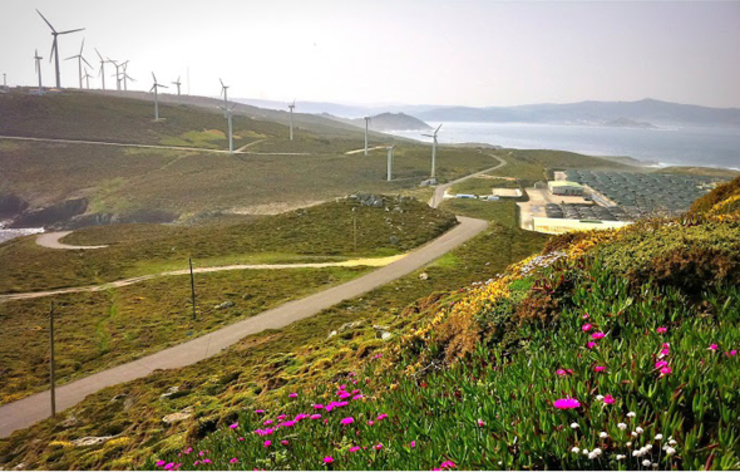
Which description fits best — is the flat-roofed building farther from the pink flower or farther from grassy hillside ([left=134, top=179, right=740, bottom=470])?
the pink flower

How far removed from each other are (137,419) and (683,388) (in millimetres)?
22210

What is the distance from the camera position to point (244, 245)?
7244cm

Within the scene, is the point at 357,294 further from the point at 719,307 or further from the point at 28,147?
the point at 28,147

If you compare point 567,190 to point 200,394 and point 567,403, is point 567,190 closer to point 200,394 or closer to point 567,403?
point 200,394

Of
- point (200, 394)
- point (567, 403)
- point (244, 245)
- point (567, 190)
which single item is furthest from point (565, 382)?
point (567, 190)

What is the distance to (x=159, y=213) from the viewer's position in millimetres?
119312

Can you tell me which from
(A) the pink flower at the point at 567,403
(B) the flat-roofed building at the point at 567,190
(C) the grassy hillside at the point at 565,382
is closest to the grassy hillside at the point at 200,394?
(C) the grassy hillside at the point at 565,382

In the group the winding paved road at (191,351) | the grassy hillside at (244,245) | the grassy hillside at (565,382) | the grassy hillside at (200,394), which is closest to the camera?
the grassy hillside at (565,382)

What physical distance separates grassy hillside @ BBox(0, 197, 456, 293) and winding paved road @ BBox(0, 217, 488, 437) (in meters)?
14.9

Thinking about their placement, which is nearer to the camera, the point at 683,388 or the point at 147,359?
the point at 683,388

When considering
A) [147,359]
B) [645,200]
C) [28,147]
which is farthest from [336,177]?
[147,359]

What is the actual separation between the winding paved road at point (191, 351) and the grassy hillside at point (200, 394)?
1999 millimetres

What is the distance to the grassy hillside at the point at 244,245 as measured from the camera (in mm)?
62219

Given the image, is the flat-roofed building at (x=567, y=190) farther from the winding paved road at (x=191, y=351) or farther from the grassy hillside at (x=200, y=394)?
the grassy hillside at (x=200, y=394)
